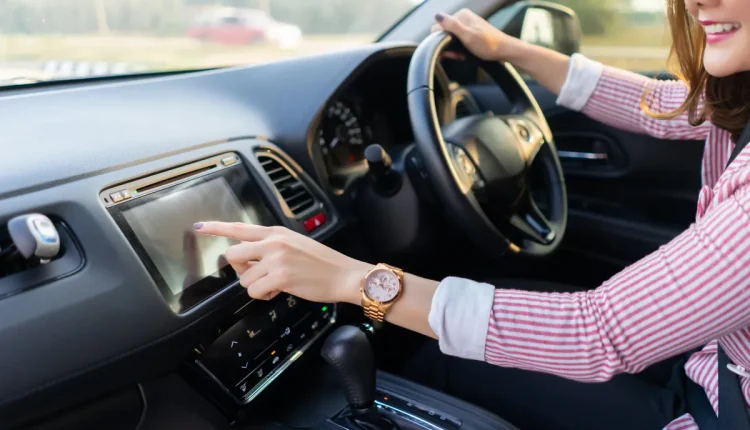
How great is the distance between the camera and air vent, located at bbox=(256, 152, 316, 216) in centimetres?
126

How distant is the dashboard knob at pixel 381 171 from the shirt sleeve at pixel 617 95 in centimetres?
48

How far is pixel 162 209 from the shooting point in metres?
1.02

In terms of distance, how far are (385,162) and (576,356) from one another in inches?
22.5

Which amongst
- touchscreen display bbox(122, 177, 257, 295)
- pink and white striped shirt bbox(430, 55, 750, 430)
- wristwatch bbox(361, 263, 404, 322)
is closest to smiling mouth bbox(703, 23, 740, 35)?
pink and white striped shirt bbox(430, 55, 750, 430)

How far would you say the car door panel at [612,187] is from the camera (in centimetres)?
183

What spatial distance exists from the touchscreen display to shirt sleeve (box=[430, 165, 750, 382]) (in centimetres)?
36

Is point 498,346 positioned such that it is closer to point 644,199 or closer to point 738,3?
point 738,3

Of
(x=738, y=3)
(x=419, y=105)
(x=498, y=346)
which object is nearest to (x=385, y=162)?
(x=419, y=105)

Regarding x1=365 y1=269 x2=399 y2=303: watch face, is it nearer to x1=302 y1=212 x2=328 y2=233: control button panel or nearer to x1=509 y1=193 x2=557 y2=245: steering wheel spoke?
x1=302 y1=212 x2=328 y2=233: control button panel

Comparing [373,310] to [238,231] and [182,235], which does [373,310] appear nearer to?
[238,231]

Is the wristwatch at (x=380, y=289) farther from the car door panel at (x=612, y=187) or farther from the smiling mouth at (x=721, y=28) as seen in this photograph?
the car door panel at (x=612, y=187)

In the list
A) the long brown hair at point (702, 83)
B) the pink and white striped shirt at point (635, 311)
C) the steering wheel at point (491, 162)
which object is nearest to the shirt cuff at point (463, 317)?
the pink and white striped shirt at point (635, 311)

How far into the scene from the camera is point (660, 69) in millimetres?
1812

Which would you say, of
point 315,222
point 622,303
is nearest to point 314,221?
point 315,222
